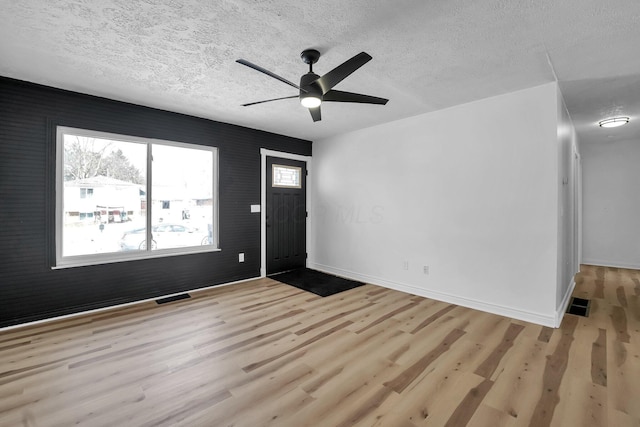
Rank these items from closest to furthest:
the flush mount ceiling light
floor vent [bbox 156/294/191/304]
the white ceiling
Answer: the white ceiling < floor vent [bbox 156/294/191/304] < the flush mount ceiling light

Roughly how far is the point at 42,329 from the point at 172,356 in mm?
1726

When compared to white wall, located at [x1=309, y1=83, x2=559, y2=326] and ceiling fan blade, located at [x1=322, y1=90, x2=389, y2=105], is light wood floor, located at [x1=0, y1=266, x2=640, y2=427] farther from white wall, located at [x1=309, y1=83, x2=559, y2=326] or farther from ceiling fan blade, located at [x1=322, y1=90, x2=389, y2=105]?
ceiling fan blade, located at [x1=322, y1=90, x2=389, y2=105]

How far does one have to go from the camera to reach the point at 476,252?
3.62 metres

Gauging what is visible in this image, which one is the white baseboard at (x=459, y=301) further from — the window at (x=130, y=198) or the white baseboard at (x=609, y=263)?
the white baseboard at (x=609, y=263)

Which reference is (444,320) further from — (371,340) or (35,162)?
(35,162)

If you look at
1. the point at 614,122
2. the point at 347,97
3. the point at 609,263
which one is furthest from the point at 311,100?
the point at 609,263

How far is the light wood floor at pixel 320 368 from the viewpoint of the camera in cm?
180

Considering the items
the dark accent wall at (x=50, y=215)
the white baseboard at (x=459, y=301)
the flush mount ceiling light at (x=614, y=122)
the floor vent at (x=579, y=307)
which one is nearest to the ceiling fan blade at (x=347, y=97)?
the dark accent wall at (x=50, y=215)

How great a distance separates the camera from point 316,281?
485 cm

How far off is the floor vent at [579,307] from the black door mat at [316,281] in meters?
2.74

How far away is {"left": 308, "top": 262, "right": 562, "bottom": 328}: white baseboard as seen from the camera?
312 centimetres

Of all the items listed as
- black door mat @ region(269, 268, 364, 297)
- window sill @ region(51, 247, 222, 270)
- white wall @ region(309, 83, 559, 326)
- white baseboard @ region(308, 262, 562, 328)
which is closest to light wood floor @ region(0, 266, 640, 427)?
white baseboard @ region(308, 262, 562, 328)

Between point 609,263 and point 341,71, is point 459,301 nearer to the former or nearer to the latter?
point 341,71

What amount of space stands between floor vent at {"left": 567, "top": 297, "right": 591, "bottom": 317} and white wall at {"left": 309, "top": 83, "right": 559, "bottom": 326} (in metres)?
0.73
